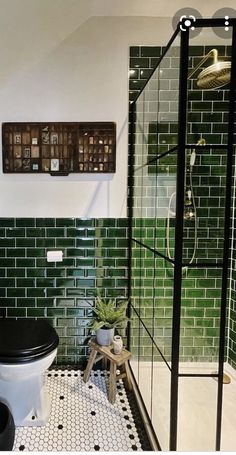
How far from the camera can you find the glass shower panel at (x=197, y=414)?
139 cm

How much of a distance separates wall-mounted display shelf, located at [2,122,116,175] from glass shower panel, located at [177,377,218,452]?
5.20 ft

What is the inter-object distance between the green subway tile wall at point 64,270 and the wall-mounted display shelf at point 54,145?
412mm

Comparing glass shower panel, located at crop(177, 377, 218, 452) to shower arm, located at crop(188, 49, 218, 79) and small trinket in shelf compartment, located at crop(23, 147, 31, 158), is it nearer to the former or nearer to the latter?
shower arm, located at crop(188, 49, 218, 79)

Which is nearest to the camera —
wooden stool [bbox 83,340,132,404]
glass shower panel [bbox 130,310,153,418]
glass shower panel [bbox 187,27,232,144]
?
glass shower panel [bbox 187,27,232,144]

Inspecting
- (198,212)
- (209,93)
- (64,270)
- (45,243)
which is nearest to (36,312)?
(64,270)

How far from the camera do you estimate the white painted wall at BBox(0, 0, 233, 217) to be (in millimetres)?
2115

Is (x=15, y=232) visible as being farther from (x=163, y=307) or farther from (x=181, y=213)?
(x=181, y=213)

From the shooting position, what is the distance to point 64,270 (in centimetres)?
227

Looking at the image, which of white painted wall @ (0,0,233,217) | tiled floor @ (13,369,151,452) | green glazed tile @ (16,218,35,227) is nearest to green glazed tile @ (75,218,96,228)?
white painted wall @ (0,0,233,217)

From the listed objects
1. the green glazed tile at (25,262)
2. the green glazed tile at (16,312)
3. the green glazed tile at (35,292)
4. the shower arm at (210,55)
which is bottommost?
the green glazed tile at (16,312)

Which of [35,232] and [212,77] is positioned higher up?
[212,77]

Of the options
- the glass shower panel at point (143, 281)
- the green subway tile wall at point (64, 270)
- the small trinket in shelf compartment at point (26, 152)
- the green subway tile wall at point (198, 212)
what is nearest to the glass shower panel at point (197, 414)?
the green subway tile wall at point (198, 212)

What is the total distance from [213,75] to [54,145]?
46.9 inches

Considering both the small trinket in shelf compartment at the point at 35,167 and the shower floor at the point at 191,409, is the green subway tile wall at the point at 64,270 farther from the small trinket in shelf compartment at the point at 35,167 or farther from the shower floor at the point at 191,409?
the shower floor at the point at 191,409
